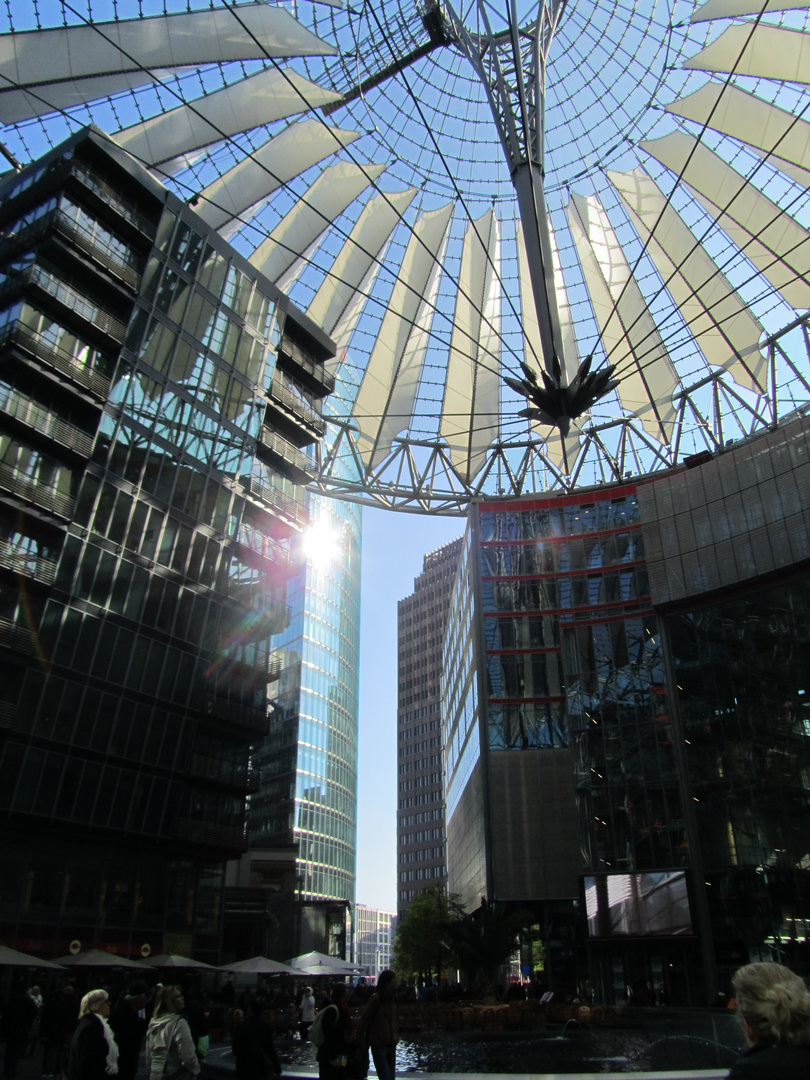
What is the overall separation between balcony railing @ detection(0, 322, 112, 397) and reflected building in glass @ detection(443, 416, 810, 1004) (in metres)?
27.2

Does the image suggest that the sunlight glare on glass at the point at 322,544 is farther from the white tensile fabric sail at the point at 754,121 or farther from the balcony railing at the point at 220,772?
the white tensile fabric sail at the point at 754,121

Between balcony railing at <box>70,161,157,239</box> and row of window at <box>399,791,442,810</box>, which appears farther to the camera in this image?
row of window at <box>399,791,442,810</box>

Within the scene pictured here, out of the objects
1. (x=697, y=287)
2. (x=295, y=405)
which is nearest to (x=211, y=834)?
(x=295, y=405)

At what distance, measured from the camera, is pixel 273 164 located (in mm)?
33781

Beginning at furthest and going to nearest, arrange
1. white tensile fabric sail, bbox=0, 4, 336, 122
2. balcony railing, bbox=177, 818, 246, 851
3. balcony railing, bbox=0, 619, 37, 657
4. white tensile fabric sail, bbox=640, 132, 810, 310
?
1. white tensile fabric sail, bbox=640, 132, 810, 310
2. balcony railing, bbox=177, 818, 246, 851
3. balcony railing, bbox=0, 619, 37, 657
4. white tensile fabric sail, bbox=0, 4, 336, 122

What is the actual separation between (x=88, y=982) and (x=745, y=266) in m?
40.1

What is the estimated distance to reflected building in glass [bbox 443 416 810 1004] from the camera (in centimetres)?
3950

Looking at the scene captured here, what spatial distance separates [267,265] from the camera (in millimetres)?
39562

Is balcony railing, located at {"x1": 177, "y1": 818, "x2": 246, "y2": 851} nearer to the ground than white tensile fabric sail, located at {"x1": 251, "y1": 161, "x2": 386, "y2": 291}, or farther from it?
nearer to the ground

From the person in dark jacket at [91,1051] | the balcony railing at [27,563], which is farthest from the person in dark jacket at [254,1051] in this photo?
the balcony railing at [27,563]

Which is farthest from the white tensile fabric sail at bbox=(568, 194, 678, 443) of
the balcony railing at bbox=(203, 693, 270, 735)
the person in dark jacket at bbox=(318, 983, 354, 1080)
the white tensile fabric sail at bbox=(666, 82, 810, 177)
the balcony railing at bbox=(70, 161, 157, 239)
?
the person in dark jacket at bbox=(318, 983, 354, 1080)

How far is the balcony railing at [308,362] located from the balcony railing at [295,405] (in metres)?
1.50

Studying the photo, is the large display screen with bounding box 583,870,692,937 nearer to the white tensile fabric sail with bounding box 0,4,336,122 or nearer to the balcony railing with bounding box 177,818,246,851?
the balcony railing with bounding box 177,818,246,851

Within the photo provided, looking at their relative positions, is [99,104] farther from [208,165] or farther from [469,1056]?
[469,1056]
